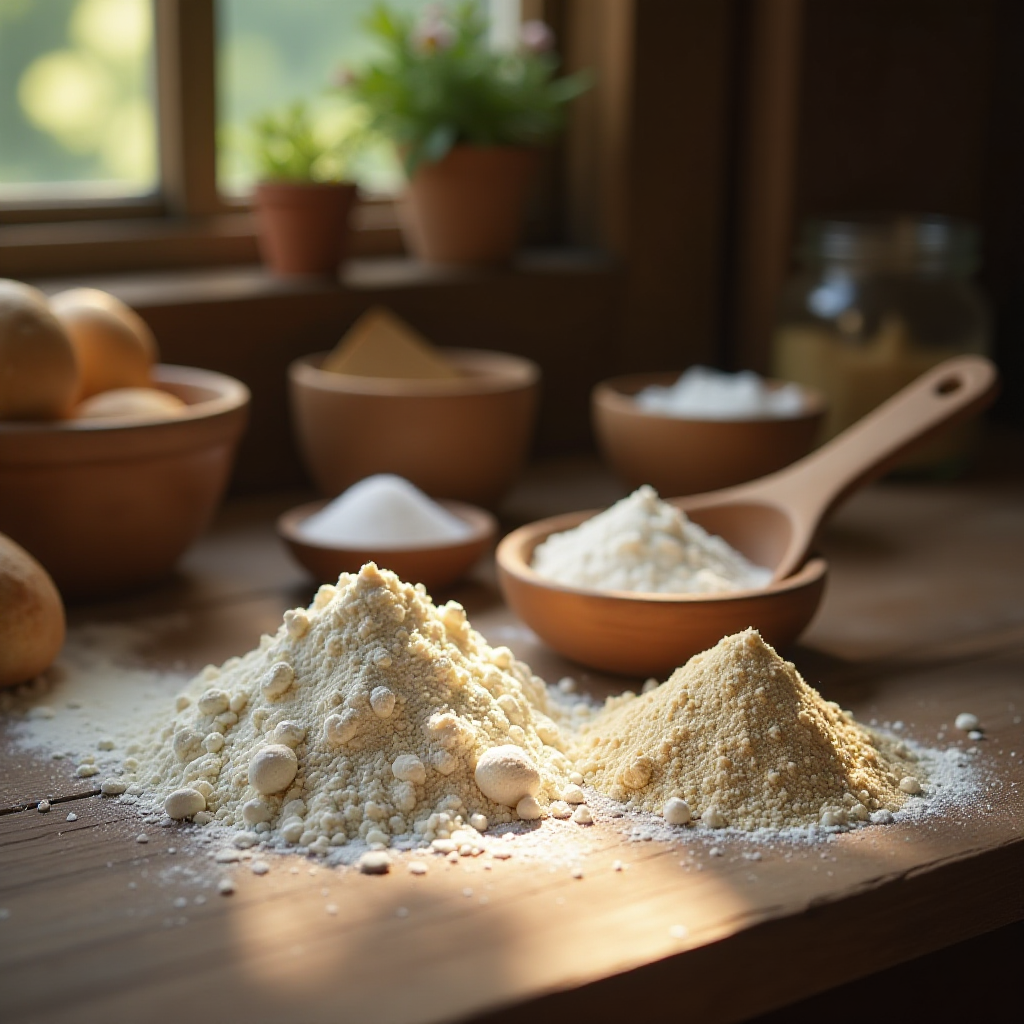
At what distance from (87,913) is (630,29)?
1241mm

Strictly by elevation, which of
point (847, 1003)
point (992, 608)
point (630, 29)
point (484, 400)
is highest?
point (630, 29)

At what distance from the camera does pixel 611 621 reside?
1.00 meters

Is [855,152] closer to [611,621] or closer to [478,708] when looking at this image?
[611,621]

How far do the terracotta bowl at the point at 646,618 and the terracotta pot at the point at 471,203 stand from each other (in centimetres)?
65

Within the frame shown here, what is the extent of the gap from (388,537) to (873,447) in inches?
15.6

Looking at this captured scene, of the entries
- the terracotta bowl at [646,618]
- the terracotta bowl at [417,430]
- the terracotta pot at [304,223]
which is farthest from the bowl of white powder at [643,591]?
the terracotta pot at [304,223]

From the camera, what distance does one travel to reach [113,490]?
3.66 feet

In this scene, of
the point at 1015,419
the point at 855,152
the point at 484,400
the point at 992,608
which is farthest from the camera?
Result: the point at 1015,419

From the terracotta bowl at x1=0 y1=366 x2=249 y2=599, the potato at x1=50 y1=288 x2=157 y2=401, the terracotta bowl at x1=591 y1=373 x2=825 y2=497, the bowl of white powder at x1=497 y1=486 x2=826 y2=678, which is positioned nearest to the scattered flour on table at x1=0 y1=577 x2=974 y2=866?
the bowl of white powder at x1=497 y1=486 x2=826 y2=678

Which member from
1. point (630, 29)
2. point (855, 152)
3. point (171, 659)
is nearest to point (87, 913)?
point (171, 659)

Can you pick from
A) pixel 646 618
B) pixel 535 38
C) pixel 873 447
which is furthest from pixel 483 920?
pixel 535 38

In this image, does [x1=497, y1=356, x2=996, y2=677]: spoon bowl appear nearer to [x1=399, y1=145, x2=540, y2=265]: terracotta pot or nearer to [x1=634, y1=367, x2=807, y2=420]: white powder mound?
[x1=634, y1=367, x2=807, y2=420]: white powder mound

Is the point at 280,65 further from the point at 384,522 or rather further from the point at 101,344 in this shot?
the point at 384,522

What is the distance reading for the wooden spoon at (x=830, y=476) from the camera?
1155 mm
